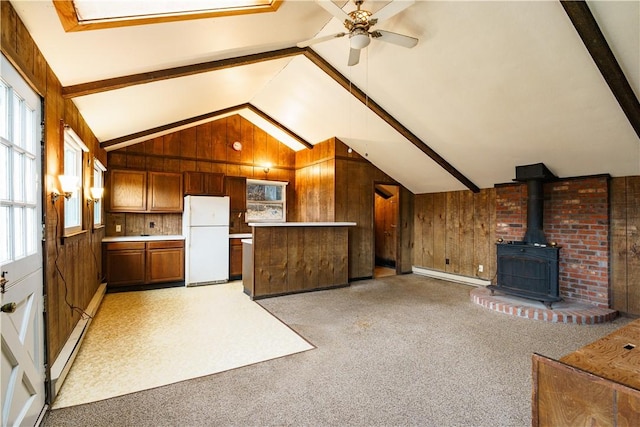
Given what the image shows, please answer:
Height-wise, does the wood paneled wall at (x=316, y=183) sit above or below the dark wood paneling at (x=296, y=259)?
above

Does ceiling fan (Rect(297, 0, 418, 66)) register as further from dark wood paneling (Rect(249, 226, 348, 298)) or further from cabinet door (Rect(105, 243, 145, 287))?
cabinet door (Rect(105, 243, 145, 287))

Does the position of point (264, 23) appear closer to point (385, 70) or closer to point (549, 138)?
point (385, 70)

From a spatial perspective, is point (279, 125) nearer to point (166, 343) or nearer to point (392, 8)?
point (392, 8)

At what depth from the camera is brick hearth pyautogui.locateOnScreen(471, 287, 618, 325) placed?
367cm

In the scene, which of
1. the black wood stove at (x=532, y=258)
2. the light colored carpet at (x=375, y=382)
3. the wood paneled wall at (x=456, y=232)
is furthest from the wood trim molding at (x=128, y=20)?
the wood paneled wall at (x=456, y=232)

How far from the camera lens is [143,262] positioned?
5.05 meters

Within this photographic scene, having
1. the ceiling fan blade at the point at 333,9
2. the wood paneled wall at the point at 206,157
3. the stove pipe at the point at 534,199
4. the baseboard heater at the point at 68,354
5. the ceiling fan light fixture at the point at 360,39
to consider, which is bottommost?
the baseboard heater at the point at 68,354

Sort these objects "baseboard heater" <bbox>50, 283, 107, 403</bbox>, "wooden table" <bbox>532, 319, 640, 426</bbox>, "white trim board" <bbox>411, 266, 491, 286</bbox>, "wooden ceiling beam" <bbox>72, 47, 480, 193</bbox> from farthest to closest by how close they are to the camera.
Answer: "white trim board" <bbox>411, 266, 491, 286</bbox>
"wooden ceiling beam" <bbox>72, 47, 480, 193</bbox>
"baseboard heater" <bbox>50, 283, 107, 403</bbox>
"wooden table" <bbox>532, 319, 640, 426</bbox>

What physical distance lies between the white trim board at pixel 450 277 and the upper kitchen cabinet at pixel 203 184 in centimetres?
452

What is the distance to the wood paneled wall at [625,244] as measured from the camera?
385 cm

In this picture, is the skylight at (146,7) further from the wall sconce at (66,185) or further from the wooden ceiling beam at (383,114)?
the wooden ceiling beam at (383,114)

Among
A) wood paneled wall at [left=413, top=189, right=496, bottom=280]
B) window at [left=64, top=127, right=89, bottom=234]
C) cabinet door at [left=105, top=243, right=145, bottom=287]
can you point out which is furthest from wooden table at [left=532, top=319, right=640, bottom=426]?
cabinet door at [left=105, top=243, right=145, bottom=287]

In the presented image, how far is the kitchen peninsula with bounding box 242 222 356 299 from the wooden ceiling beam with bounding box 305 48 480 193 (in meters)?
1.85

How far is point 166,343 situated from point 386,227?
19.3ft
